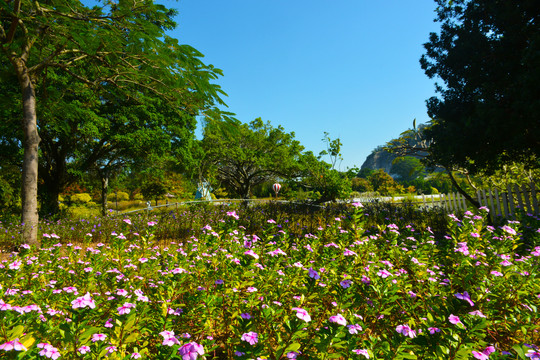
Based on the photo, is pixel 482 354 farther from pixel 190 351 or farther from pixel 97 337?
pixel 97 337

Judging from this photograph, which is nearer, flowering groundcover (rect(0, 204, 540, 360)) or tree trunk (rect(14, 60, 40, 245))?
flowering groundcover (rect(0, 204, 540, 360))

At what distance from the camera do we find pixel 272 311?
6.41ft

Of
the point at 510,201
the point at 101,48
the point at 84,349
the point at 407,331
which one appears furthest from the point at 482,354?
the point at 510,201

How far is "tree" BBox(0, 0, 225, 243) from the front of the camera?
17.3 ft

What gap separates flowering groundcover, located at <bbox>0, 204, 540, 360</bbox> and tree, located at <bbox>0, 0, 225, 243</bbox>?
12.5ft

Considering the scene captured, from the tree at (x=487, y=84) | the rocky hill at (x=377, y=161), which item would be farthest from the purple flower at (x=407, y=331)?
the rocky hill at (x=377, y=161)

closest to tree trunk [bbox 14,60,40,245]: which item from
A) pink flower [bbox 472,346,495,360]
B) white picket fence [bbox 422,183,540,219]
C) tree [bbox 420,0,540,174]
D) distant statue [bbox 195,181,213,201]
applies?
pink flower [bbox 472,346,495,360]

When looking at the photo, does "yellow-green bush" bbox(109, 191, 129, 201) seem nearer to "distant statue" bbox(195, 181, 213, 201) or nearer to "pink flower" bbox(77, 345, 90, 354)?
"distant statue" bbox(195, 181, 213, 201)

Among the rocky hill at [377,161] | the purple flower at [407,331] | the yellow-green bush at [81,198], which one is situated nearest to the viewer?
the purple flower at [407,331]

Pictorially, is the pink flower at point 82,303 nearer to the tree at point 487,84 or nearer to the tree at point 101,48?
the tree at point 101,48

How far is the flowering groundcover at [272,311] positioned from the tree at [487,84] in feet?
17.4

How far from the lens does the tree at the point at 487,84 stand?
692cm

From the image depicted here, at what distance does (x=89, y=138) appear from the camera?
569 inches

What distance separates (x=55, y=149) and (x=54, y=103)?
8512 millimetres
